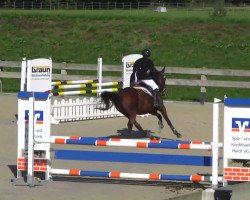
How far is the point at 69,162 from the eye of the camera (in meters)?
15.0

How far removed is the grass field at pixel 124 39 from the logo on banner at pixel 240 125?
102ft

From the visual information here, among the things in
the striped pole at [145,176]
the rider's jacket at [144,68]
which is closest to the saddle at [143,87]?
the rider's jacket at [144,68]

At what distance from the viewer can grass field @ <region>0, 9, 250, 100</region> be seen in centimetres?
4644

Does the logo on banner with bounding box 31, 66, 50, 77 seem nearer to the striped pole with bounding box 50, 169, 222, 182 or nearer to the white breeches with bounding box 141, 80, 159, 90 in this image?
the white breeches with bounding box 141, 80, 159, 90

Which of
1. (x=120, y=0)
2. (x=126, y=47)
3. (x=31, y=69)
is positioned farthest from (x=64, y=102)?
(x=120, y=0)

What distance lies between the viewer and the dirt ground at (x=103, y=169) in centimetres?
1196

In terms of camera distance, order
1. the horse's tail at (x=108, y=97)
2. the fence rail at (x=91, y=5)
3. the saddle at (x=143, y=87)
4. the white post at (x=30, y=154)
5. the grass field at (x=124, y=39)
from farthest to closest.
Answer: the fence rail at (x=91, y=5), the grass field at (x=124, y=39), the saddle at (x=143, y=87), the horse's tail at (x=108, y=97), the white post at (x=30, y=154)

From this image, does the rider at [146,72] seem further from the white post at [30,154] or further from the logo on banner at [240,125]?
the logo on banner at [240,125]

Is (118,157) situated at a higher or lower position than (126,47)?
lower

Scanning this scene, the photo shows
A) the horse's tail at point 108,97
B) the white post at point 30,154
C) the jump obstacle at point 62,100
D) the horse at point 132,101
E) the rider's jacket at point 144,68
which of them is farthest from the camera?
the jump obstacle at point 62,100

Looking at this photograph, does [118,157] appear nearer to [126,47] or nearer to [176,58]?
[176,58]

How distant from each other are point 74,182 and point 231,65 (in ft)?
103

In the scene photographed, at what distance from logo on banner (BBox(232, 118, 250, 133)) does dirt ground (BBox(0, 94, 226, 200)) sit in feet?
3.86

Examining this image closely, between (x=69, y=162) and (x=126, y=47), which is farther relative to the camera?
(x=126, y=47)
